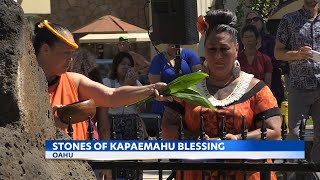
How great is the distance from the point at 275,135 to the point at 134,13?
20.8 m

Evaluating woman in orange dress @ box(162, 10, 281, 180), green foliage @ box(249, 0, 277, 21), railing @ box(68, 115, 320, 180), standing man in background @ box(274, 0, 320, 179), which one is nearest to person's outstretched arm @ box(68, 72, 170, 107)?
woman in orange dress @ box(162, 10, 281, 180)

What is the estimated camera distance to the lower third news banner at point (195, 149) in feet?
13.5

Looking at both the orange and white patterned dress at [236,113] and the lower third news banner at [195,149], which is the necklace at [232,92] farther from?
the lower third news banner at [195,149]

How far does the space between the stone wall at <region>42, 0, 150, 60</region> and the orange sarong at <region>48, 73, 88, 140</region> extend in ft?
65.5

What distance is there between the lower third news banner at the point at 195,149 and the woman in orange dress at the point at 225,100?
647 millimetres

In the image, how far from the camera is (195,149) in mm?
4121

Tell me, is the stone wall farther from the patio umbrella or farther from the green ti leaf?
the green ti leaf

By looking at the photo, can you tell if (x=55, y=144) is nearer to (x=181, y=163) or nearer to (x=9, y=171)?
(x=9, y=171)

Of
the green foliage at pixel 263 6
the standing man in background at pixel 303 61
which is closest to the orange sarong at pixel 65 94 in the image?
the standing man in background at pixel 303 61

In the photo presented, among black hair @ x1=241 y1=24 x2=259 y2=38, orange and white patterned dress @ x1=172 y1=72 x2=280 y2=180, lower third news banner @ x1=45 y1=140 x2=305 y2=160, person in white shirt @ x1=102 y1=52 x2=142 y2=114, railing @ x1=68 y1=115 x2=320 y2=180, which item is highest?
black hair @ x1=241 y1=24 x2=259 y2=38

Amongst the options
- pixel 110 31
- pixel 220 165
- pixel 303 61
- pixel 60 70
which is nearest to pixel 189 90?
pixel 220 165

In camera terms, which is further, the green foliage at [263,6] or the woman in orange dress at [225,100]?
the green foliage at [263,6]

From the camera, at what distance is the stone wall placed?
83.3 ft

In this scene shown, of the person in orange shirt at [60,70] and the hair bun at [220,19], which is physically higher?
the hair bun at [220,19]
